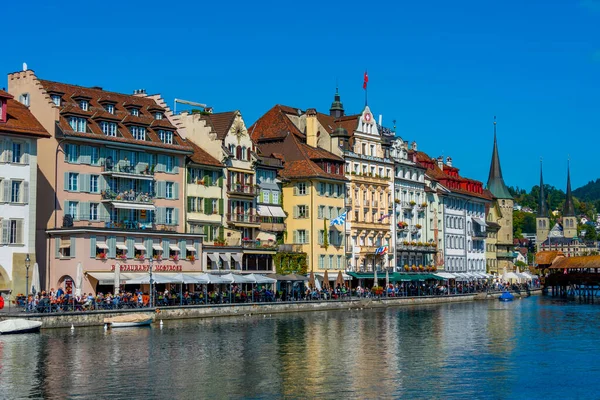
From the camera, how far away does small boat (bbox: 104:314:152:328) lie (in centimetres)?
7344

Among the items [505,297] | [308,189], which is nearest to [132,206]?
[308,189]

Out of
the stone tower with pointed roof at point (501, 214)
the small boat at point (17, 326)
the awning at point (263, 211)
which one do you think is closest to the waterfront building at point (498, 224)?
the stone tower with pointed roof at point (501, 214)

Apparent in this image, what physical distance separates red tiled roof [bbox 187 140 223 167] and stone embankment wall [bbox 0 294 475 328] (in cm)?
1505

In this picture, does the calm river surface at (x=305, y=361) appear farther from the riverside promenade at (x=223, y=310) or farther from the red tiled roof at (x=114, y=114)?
the red tiled roof at (x=114, y=114)

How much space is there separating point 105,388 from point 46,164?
42879 millimetres

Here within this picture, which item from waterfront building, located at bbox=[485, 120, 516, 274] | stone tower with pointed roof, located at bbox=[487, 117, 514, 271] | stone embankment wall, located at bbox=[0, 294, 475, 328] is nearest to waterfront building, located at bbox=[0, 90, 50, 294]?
stone embankment wall, located at bbox=[0, 294, 475, 328]

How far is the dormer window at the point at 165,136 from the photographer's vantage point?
94.1m

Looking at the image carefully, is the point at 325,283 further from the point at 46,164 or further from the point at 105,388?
the point at 105,388

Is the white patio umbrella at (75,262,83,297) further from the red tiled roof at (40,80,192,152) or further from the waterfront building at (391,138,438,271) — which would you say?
the waterfront building at (391,138,438,271)

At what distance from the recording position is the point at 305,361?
182ft

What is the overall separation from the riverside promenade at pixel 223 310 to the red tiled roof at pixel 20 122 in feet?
46.3

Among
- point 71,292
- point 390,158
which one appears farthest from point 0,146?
point 390,158

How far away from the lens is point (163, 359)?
55281 millimetres

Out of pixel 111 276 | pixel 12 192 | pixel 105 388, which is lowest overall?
pixel 105 388
